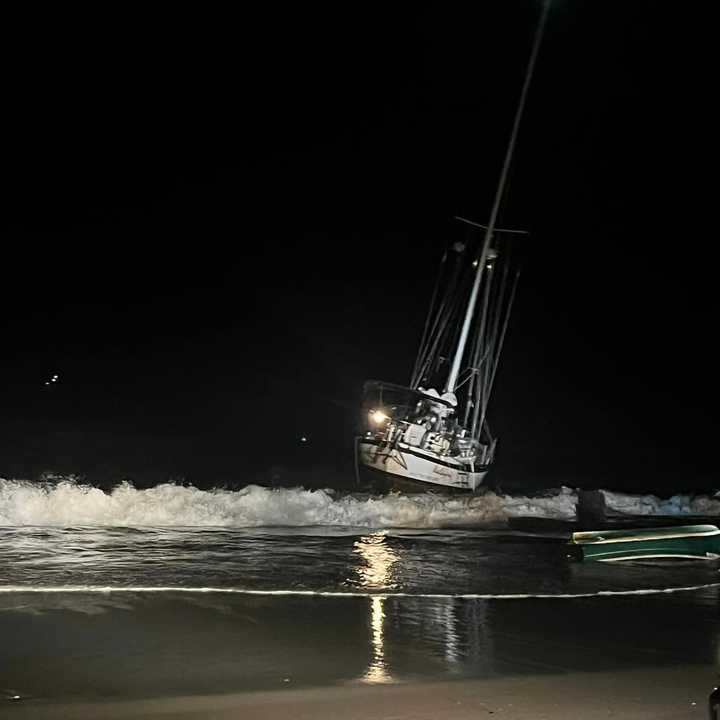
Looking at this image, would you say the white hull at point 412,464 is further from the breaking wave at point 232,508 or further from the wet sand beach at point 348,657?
the wet sand beach at point 348,657

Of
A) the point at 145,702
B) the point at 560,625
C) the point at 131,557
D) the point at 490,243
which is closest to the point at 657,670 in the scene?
the point at 560,625

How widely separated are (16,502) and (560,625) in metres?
13.5

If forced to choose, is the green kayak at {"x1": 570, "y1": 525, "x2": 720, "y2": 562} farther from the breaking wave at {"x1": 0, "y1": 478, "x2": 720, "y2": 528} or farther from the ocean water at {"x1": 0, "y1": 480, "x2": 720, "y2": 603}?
the breaking wave at {"x1": 0, "y1": 478, "x2": 720, "y2": 528}

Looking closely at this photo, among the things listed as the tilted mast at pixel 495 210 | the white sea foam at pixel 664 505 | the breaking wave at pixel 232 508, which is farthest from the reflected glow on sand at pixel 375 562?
the white sea foam at pixel 664 505

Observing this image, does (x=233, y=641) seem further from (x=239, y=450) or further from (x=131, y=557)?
(x=239, y=450)

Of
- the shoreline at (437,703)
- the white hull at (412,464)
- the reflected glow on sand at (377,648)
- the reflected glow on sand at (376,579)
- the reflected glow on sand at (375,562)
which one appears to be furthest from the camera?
the white hull at (412,464)

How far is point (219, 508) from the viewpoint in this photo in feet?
73.0

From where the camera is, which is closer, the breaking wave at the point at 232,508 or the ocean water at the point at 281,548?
the ocean water at the point at 281,548

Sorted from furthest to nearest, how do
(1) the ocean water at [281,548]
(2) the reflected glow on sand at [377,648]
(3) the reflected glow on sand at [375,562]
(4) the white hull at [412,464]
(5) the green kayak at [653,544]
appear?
(4) the white hull at [412,464] < (5) the green kayak at [653,544] < (3) the reflected glow on sand at [375,562] < (1) the ocean water at [281,548] < (2) the reflected glow on sand at [377,648]

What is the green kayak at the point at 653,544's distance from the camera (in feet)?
53.2

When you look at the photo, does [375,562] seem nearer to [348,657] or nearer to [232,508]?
[348,657]

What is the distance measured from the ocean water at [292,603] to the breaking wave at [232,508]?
81mm

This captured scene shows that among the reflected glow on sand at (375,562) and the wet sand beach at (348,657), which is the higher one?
the reflected glow on sand at (375,562)

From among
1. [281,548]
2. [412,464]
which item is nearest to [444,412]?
[412,464]
